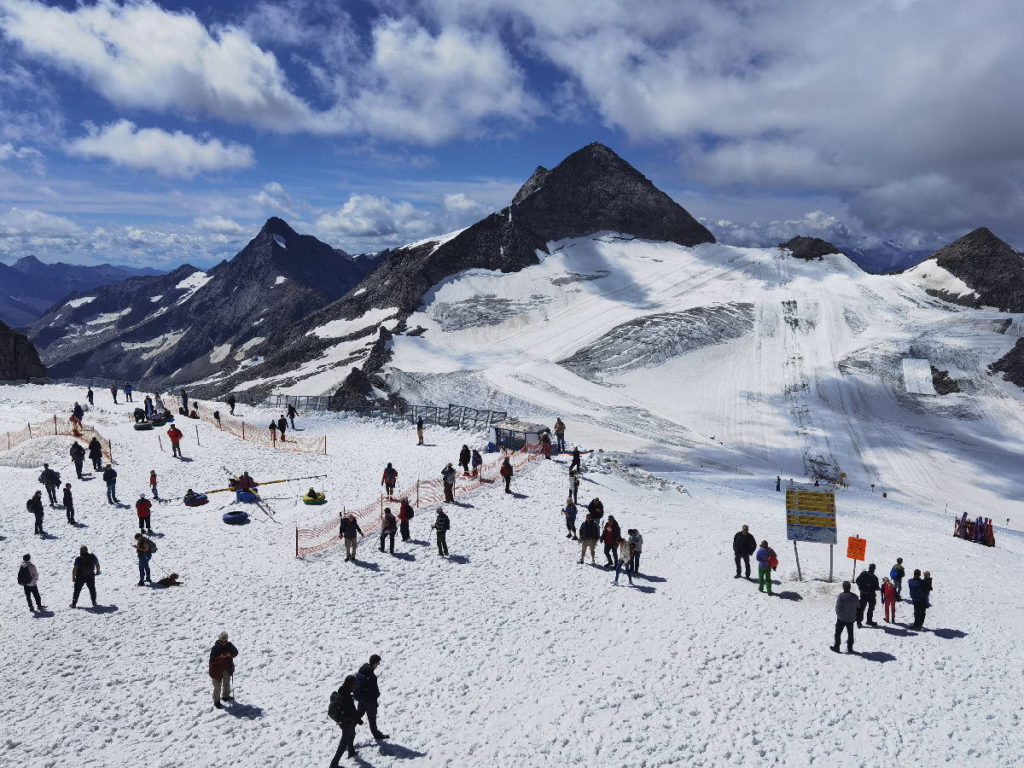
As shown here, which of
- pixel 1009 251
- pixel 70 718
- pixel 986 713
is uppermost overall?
pixel 1009 251

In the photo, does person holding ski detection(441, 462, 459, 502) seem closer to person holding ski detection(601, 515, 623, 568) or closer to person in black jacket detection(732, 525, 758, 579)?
person holding ski detection(601, 515, 623, 568)

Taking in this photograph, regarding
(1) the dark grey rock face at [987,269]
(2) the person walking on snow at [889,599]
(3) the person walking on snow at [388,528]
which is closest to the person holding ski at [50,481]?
(3) the person walking on snow at [388,528]

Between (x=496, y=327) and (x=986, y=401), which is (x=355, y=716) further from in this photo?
(x=496, y=327)

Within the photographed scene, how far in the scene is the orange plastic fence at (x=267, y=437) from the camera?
34.0 m

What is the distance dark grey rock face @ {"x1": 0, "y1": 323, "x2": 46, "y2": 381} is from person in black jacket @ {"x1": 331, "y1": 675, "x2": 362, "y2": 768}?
87.4m

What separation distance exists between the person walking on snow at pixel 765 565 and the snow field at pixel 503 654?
1.44 ft

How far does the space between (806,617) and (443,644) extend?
9.19 meters

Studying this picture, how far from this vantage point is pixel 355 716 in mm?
10914

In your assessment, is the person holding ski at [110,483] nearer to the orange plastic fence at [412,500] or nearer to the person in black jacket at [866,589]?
the orange plastic fence at [412,500]

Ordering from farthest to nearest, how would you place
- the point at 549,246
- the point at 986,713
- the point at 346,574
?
the point at 549,246 → the point at 346,574 → the point at 986,713

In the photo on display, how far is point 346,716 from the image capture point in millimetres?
10789

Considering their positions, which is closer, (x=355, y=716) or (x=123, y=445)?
(x=355, y=716)

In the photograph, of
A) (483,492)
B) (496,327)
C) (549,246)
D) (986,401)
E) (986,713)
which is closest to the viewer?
(986,713)

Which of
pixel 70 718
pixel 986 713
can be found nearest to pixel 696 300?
pixel 986 713
